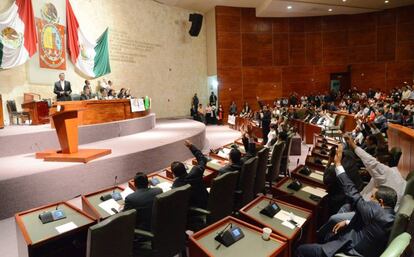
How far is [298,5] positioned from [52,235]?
1395cm

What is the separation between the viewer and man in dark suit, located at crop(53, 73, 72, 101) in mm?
7012

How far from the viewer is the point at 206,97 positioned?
1566 centimetres

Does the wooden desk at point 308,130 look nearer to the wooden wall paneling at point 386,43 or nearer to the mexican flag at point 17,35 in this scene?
the mexican flag at point 17,35

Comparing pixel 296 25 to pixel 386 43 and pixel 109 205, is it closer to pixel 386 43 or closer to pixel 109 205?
pixel 386 43

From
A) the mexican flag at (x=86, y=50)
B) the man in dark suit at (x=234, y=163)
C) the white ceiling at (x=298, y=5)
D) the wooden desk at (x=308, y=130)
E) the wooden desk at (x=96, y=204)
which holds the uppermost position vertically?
the white ceiling at (x=298, y=5)

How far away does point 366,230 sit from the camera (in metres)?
2.04

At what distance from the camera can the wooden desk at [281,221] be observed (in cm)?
224

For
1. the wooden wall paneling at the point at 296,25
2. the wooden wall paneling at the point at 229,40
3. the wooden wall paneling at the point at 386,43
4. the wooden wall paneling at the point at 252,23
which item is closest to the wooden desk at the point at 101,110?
the wooden wall paneling at the point at 229,40

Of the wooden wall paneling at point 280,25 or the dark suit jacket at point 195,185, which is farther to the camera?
the wooden wall paneling at point 280,25

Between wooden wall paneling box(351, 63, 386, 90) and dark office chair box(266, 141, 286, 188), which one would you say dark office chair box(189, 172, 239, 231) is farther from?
wooden wall paneling box(351, 63, 386, 90)

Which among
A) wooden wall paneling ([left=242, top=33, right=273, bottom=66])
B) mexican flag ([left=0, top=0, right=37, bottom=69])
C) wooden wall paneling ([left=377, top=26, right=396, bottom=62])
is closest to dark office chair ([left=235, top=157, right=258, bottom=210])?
mexican flag ([left=0, top=0, right=37, bottom=69])

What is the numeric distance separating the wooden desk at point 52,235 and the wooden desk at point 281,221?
1.32 meters

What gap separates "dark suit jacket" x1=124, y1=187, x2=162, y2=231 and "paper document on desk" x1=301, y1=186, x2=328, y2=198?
1659 mm

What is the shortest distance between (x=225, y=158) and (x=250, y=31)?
12.1 metres
